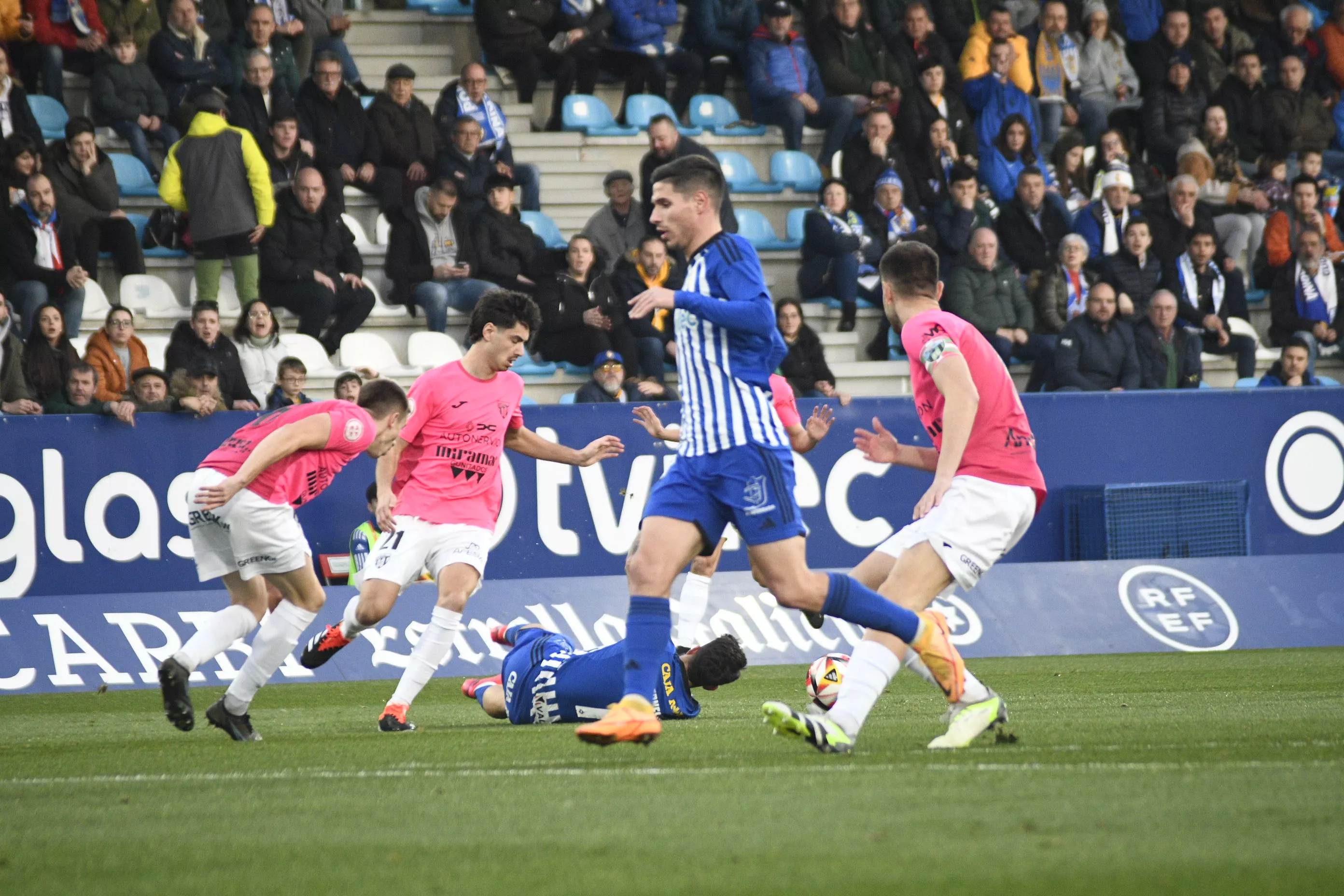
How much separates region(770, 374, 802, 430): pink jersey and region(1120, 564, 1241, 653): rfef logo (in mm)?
3829

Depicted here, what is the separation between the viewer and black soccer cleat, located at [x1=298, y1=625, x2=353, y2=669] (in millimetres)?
8336

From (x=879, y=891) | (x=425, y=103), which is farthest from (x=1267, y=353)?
(x=879, y=891)

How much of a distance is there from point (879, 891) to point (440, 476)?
550 centimetres

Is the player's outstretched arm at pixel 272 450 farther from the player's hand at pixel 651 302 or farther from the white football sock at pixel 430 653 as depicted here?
the player's hand at pixel 651 302

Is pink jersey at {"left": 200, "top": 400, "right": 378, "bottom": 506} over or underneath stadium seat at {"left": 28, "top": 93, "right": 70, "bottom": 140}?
underneath

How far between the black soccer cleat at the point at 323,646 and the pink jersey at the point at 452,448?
72 centimetres

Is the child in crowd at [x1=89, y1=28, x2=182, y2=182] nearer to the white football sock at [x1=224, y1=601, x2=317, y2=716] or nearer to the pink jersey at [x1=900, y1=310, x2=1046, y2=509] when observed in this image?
the white football sock at [x1=224, y1=601, x2=317, y2=716]

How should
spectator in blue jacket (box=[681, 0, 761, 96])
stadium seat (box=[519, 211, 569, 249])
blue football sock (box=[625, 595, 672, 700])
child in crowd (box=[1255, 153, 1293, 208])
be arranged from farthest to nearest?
child in crowd (box=[1255, 153, 1293, 208])
spectator in blue jacket (box=[681, 0, 761, 96])
stadium seat (box=[519, 211, 569, 249])
blue football sock (box=[625, 595, 672, 700])

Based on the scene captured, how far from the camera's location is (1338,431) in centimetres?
1530

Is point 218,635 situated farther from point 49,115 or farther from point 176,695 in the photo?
point 49,115

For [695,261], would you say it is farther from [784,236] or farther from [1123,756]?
[784,236]

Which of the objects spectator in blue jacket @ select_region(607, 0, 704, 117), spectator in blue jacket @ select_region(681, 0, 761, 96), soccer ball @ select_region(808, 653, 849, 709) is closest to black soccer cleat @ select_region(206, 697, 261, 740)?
soccer ball @ select_region(808, 653, 849, 709)

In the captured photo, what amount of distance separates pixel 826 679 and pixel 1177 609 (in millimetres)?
6523

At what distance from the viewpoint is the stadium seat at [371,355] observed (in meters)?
14.7
